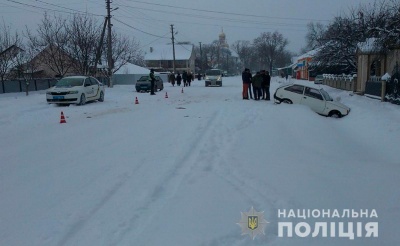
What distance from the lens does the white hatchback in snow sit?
1611 centimetres

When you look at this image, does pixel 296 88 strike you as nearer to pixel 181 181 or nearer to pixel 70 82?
pixel 70 82

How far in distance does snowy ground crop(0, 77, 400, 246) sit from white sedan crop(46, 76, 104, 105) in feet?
A: 25.2

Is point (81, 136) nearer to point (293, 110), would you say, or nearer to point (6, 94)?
point (293, 110)

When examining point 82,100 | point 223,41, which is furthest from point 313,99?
point 223,41

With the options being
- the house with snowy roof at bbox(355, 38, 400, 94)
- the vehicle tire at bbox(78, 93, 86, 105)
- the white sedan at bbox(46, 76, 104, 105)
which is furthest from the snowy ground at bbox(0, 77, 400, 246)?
the house with snowy roof at bbox(355, 38, 400, 94)

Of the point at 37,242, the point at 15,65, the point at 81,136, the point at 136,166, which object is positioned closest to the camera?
the point at 37,242

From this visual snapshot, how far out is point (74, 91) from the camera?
19109 millimetres

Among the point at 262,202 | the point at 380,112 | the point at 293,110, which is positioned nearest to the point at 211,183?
the point at 262,202

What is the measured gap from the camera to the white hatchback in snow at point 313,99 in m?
16.1

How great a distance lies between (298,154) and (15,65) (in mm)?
31275

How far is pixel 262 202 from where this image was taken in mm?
4996

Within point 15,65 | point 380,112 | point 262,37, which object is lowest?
point 380,112

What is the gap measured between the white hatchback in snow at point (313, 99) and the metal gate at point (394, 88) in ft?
8.95

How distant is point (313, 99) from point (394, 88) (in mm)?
4191
